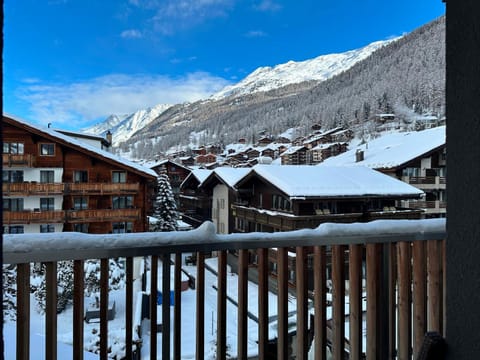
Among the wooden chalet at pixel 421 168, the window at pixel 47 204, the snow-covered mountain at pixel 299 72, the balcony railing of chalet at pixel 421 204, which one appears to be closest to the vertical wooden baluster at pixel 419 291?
the window at pixel 47 204

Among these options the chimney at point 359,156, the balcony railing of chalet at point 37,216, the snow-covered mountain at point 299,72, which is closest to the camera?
the balcony railing of chalet at point 37,216

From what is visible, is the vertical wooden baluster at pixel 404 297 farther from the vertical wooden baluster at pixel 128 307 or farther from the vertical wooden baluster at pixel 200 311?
the vertical wooden baluster at pixel 128 307

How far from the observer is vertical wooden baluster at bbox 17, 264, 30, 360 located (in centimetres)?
100

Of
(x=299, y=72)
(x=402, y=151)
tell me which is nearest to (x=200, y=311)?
(x=402, y=151)

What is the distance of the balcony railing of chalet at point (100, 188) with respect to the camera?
9.49 meters

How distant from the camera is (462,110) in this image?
61 cm

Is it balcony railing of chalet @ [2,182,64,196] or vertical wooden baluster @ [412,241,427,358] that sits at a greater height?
balcony railing of chalet @ [2,182,64,196]

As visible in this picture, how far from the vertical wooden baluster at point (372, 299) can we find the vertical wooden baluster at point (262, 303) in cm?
40

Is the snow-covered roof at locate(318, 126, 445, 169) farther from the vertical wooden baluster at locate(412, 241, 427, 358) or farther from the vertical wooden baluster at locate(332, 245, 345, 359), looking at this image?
the vertical wooden baluster at locate(332, 245, 345, 359)

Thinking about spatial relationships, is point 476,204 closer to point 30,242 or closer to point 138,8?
point 30,242

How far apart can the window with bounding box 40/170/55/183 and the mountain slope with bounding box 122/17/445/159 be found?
971 inches

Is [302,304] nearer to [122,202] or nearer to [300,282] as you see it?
[300,282]

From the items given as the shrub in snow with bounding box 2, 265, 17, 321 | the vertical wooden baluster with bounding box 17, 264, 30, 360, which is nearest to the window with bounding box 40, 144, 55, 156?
the shrub in snow with bounding box 2, 265, 17, 321

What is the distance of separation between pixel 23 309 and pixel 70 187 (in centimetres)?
933
